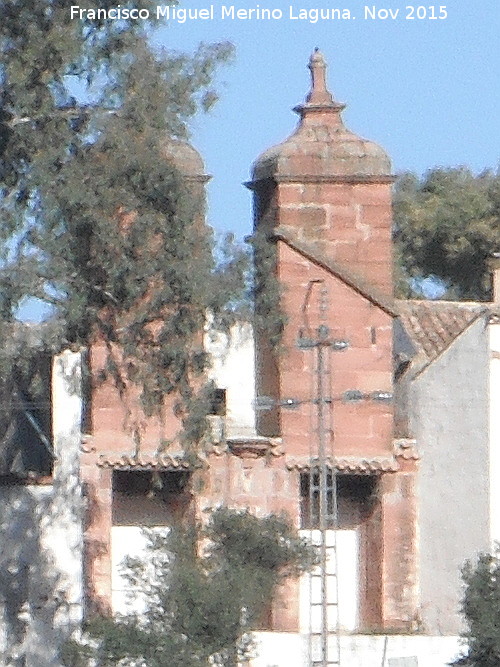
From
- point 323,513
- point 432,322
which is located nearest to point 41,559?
point 323,513

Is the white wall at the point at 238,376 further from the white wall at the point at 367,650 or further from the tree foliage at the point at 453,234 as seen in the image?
the tree foliage at the point at 453,234

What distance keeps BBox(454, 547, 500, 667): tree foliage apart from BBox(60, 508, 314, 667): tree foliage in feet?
7.03

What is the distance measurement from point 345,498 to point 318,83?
5.50 metres

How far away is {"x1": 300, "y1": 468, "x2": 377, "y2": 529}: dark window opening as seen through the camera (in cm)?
2822

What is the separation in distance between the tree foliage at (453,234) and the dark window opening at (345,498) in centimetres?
1693

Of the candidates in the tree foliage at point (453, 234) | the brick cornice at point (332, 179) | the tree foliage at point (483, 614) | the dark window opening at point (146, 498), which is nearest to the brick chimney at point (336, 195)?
the brick cornice at point (332, 179)

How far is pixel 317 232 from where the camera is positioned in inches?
1133

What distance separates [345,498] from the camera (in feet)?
95.9

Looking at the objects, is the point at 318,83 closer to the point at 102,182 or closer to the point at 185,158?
the point at 185,158

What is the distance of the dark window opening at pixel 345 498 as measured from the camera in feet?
92.6

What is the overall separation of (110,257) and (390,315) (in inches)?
300

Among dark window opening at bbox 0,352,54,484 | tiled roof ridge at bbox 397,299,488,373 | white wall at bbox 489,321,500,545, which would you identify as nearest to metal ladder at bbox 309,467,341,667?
white wall at bbox 489,321,500,545

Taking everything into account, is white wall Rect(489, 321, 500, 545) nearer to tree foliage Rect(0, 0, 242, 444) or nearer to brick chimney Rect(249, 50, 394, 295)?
brick chimney Rect(249, 50, 394, 295)

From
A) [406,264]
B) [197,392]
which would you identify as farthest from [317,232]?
[406,264]
